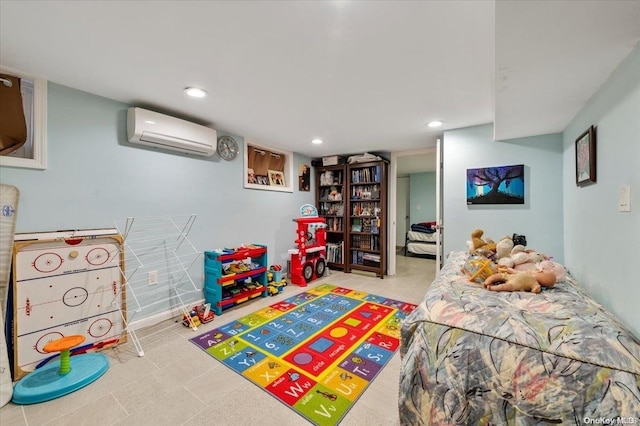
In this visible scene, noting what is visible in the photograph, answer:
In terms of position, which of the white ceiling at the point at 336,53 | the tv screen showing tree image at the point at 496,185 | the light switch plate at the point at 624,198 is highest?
the white ceiling at the point at 336,53

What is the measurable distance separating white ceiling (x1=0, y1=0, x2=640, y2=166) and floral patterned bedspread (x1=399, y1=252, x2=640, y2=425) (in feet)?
3.92

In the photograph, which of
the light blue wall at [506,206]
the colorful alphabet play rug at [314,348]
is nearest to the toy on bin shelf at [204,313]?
the colorful alphabet play rug at [314,348]

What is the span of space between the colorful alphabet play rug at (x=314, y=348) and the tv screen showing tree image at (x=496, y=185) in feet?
5.03

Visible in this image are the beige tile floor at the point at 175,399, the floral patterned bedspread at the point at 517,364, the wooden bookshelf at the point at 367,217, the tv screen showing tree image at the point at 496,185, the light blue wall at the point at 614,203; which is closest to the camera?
the floral patterned bedspread at the point at 517,364

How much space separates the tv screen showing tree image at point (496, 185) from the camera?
2.72m

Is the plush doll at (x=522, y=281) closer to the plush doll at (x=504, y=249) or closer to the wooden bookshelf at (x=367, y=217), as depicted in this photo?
the plush doll at (x=504, y=249)

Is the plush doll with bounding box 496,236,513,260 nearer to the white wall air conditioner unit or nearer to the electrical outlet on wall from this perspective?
the white wall air conditioner unit

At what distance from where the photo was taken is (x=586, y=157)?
5.66 ft

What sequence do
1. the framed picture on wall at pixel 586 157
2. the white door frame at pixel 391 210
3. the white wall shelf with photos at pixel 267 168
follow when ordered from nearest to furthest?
the framed picture on wall at pixel 586 157 < the white wall shelf with photos at pixel 267 168 < the white door frame at pixel 391 210

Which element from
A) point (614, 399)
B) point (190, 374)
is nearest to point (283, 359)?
point (190, 374)

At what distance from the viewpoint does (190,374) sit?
1.80 metres

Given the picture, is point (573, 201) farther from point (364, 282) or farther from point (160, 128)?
point (160, 128)

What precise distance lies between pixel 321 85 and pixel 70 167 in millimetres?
2137

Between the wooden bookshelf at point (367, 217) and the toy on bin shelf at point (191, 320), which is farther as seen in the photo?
the wooden bookshelf at point (367, 217)
